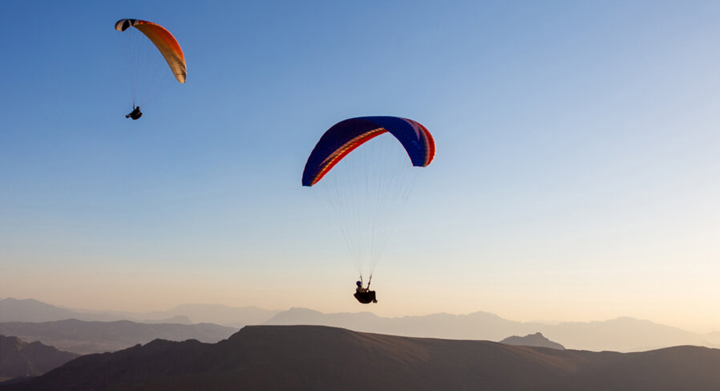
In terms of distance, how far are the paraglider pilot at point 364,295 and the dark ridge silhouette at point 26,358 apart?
577 ft

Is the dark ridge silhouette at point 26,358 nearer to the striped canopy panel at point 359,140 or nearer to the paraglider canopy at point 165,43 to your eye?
the paraglider canopy at point 165,43

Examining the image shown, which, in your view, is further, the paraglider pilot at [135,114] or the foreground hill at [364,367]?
the foreground hill at [364,367]

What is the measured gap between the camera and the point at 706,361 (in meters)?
71.8

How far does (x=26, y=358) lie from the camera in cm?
17325

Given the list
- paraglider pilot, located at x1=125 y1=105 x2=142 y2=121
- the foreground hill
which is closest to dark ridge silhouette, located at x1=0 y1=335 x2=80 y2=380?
the foreground hill

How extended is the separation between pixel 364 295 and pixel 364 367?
4039 cm

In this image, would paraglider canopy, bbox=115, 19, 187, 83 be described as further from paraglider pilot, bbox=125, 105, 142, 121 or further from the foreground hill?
the foreground hill

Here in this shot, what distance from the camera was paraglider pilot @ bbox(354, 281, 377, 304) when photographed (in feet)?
82.8

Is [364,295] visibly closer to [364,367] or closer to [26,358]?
[364,367]

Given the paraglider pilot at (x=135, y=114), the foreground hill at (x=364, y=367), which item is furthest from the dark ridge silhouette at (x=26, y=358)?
the paraglider pilot at (x=135, y=114)

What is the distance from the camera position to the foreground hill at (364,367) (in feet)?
192

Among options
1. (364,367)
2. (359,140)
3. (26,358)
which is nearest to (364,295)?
(359,140)

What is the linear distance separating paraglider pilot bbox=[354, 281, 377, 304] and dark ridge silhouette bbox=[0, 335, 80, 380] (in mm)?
175938

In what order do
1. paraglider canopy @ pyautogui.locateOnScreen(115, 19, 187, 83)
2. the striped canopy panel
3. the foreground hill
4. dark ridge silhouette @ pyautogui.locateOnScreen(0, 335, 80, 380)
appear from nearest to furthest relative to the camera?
the striped canopy panel → paraglider canopy @ pyautogui.locateOnScreen(115, 19, 187, 83) → the foreground hill → dark ridge silhouette @ pyautogui.locateOnScreen(0, 335, 80, 380)
